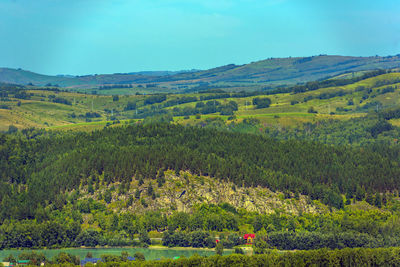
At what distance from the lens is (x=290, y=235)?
188375mm

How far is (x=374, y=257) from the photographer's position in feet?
538

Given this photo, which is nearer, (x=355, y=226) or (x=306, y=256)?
(x=306, y=256)

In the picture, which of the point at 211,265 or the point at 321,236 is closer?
the point at 211,265

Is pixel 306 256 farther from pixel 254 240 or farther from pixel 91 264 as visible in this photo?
pixel 91 264

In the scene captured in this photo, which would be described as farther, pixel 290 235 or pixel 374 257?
pixel 290 235

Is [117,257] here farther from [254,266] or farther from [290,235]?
[290,235]

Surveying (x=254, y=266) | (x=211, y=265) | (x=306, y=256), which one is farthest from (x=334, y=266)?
(x=211, y=265)

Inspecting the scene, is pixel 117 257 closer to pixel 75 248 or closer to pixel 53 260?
pixel 53 260

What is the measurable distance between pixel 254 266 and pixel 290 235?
33186 mm

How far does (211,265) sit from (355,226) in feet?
183

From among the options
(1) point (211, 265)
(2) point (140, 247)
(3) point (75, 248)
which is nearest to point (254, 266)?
(1) point (211, 265)

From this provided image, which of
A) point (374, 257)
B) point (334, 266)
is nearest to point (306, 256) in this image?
point (334, 266)

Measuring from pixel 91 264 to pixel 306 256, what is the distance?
163ft

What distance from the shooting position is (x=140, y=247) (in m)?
188
